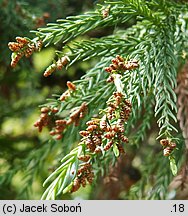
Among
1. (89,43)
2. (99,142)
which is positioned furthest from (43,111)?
(99,142)

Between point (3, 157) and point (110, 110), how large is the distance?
2.59 feet

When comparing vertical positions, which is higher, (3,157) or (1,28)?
(1,28)

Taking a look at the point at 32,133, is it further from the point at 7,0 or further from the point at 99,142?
the point at 99,142

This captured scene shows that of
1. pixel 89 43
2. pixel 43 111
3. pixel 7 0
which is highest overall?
pixel 7 0

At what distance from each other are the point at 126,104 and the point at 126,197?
63 centimetres

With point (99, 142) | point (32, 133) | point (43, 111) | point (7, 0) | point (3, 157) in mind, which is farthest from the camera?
point (32, 133)

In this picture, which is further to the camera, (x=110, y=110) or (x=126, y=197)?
(x=126, y=197)

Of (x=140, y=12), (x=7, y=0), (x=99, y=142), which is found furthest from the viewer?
(x=7, y=0)

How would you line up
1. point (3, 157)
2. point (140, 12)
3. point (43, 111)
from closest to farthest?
1. point (140, 12)
2. point (43, 111)
3. point (3, 157)

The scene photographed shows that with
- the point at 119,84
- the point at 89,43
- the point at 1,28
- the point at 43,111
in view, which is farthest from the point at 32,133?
the point at 119,84

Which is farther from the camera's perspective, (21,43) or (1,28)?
(1,28)

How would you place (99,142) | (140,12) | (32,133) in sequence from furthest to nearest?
(32,133) < (140,12) < (99,142)

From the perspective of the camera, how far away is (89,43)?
2.69ft
